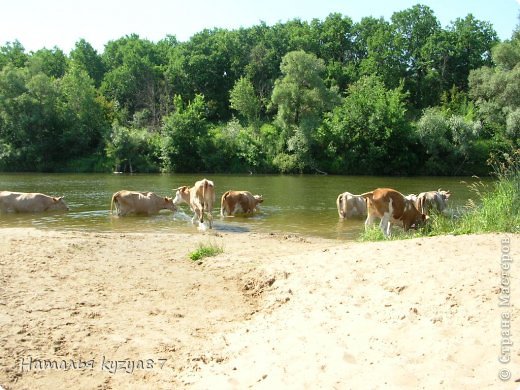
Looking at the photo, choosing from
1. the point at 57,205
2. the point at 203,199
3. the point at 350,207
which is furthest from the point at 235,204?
the point at 57,205

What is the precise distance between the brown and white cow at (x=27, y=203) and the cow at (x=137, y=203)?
9.41ft

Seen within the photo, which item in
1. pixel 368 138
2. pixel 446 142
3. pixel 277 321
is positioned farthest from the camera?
pixel 368 138

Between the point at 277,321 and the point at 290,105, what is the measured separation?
49562 mm

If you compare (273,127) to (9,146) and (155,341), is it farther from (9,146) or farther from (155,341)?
(155,341)

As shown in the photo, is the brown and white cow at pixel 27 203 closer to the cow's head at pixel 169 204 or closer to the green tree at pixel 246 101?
the cow's head at pixel 169 204

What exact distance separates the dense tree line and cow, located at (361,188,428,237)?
38.0 meters

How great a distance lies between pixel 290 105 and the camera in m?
54.4

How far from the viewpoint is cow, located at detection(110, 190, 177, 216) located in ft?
62.1

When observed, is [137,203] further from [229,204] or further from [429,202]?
[429,202]

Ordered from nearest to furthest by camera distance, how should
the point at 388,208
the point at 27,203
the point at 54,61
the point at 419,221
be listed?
the point at 388,208 < the point at 419,221 < the point at 27,203 < the point at 54,61

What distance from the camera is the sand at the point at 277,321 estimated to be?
4816 millimetres

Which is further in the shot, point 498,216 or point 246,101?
point 246,101

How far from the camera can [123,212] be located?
18.9m

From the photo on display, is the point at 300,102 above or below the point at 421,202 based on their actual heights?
above
